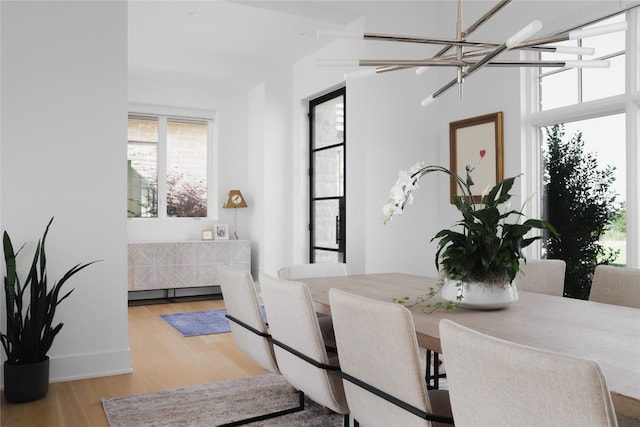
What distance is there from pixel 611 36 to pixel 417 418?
3.09 metres

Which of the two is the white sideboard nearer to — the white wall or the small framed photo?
the small framed photo

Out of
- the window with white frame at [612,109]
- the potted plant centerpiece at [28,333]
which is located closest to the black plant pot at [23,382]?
the potted plant centerpiece at [28,333]

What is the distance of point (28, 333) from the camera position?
3004 millimetres

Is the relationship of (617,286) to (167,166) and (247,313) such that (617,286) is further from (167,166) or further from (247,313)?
(167,166)

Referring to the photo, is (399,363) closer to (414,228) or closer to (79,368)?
(79,368)

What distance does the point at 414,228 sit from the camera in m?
4.69

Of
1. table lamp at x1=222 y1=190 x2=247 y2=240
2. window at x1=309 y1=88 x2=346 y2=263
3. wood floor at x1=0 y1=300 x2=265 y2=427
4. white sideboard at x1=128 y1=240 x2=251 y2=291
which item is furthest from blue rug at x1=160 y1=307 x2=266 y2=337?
table lamp at x1=222 y1=190 x2=247 y2=240

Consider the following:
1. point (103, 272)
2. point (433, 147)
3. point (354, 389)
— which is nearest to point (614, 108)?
point (433, 147)

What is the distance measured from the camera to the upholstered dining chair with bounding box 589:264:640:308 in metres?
2.42

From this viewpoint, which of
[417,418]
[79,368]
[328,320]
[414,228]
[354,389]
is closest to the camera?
[417,418]

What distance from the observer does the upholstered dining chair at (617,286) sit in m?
2.42

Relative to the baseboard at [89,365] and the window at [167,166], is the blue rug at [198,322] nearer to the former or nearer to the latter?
the baseboard at [89,365]

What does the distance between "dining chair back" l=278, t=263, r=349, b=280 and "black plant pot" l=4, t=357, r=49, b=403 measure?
1.47 meters

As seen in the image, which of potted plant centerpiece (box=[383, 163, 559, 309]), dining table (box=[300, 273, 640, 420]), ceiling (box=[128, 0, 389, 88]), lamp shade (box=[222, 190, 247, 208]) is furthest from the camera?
lamp shade (box=[222, 190, 247, 208])
